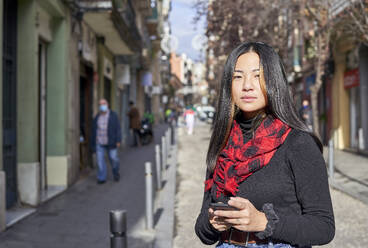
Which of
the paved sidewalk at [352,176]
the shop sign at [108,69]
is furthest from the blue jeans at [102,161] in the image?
the shop sign at [108,69]

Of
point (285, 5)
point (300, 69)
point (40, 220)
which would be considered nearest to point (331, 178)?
point (40, 220)

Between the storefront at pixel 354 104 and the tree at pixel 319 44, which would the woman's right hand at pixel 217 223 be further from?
the storefront at pixel 354 104

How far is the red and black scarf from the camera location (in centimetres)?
203

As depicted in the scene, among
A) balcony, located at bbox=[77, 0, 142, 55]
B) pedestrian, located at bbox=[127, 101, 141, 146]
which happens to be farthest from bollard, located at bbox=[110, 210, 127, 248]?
pedestrian, located at bbox=[127, 101, 141, 146]

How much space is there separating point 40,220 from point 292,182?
6.27 m

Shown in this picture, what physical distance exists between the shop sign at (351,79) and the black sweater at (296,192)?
18.3m

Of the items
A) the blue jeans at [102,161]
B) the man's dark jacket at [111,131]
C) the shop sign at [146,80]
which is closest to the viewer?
the blue jeans at [102,161]

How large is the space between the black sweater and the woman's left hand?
92 millimetres

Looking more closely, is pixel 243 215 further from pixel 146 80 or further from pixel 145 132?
pixel 146 80

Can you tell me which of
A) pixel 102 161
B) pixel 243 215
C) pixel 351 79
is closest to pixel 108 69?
pixel 102 161

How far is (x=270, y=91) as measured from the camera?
209 centimetres

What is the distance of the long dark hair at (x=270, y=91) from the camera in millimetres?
2082

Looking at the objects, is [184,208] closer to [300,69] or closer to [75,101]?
[75,101]

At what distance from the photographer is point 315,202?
6.46ft
